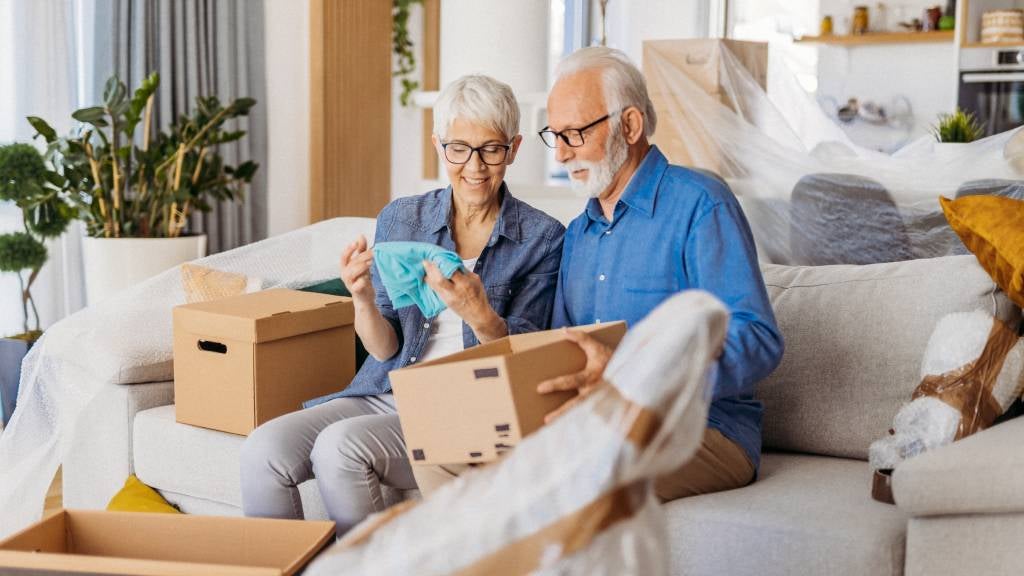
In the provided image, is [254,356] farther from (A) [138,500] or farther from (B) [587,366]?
(B) [587,366]

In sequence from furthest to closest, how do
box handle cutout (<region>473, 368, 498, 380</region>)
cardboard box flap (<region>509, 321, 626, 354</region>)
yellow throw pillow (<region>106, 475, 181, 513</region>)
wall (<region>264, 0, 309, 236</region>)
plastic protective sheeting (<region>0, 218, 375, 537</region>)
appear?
wall (<region>264, 0, 309, 236</region>) < plastic protective sheeting (<region>0, 218, 375, 537</region>) < yellow throw pillow (<region>106, 475, 181, 513</region>) < cardboard box flap (<region>509, 321, 626, 354</region>) < box handle cutout (<region>473, 368, 498, 380</region>)

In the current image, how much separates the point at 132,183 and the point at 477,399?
268 centimetres

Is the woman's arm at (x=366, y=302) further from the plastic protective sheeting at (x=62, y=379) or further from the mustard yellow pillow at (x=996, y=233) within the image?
the mustard yellow pillow at (x=996, y=233)

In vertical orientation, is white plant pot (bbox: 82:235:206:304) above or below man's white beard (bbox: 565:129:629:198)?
below

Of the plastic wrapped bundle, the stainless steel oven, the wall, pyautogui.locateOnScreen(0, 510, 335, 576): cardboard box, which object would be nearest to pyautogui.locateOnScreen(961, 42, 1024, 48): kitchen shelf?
the stainless steel oven

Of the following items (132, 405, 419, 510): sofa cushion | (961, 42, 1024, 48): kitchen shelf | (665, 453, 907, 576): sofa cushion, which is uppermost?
(961, 42, 1024, 48): kitchen shelf

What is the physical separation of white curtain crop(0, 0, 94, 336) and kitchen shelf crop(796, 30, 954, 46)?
3.99 metres

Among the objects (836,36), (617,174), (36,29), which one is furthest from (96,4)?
(836,36)

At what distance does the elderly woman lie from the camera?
6.41 feet

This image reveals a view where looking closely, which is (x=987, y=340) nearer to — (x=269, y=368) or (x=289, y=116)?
(x=269, y=368)

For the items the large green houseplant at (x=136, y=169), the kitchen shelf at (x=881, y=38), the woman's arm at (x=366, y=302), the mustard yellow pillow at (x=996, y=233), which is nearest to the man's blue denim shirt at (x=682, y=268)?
the woman's arm at (x=366, y=302)

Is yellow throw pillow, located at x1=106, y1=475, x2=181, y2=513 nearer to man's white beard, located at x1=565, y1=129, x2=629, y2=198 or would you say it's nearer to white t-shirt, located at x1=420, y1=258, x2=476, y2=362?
white t-shirt, located at x1=420, y1=258, x2=476, y2=362

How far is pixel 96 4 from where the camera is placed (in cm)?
426

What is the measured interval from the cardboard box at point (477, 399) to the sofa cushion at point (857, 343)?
66 centimetres
